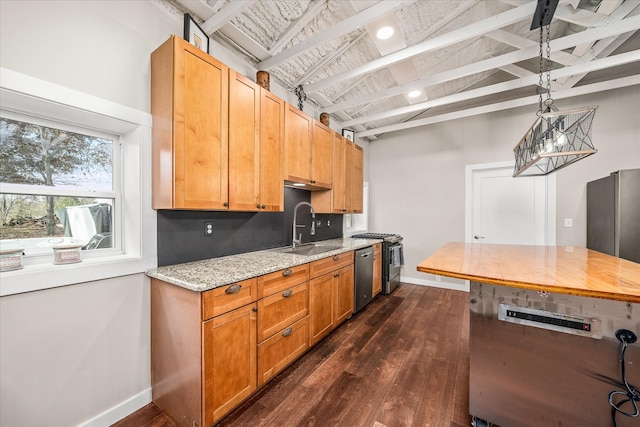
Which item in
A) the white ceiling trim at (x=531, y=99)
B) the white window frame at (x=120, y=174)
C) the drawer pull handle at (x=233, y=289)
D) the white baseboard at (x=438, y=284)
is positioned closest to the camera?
the white window frame at (x=120, y=174)

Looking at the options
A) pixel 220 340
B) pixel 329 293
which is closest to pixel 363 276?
pixel 329 293

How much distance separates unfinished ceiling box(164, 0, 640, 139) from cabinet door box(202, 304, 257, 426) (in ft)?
7.32

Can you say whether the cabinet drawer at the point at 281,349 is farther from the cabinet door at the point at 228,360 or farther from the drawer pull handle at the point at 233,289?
the drawer pull handle at the point at 233,289

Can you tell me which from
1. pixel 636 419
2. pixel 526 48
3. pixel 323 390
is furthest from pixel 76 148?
pixel 526 48

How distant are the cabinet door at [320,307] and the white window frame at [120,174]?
1.36 metres

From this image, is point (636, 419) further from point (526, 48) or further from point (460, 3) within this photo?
point (460, 3)

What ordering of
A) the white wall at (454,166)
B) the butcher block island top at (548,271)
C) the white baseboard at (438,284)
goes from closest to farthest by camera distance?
the butcher block island top at (548,271)
the white wall at (454,166)
the white baseboard at (438,284)

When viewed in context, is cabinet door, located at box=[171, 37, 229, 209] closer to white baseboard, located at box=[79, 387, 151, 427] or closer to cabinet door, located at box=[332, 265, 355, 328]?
white baseboard, located at box=[79, 387, 151, 427]

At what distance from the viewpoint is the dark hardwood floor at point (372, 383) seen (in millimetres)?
1623

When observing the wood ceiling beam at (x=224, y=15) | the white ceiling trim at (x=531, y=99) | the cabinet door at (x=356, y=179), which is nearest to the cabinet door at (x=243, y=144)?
the wood ceiling beam at (x=224, y=15)

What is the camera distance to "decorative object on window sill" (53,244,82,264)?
4.72 feet

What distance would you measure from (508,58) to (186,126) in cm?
314

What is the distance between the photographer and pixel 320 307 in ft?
8.07

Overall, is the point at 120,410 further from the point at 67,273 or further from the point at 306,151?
the point at 306,151
